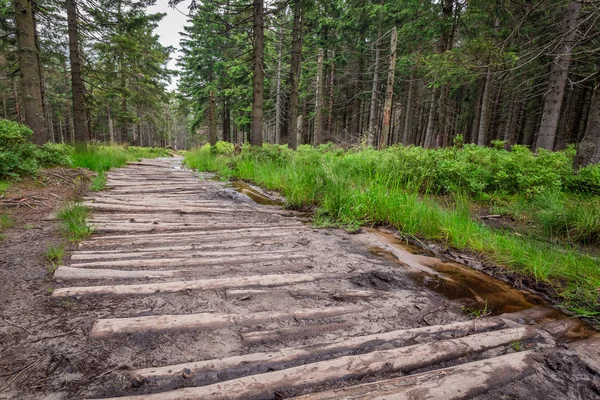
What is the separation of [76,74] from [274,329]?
12205 mm

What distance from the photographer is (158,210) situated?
4.29m

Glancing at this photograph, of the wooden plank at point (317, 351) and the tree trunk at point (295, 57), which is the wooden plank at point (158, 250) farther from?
the tree trunk at point (295, 57)

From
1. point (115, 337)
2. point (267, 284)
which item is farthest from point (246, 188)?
point (115, 337)

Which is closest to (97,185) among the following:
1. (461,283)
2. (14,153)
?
(14,153)

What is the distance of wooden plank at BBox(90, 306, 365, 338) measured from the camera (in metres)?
1.53

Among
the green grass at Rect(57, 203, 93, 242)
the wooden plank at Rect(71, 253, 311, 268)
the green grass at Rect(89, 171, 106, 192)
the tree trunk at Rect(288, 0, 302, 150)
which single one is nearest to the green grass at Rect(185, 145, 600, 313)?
the wooden plank at Rect(71, 253, 311, 268)

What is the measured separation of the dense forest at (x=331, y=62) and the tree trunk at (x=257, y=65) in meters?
0.04

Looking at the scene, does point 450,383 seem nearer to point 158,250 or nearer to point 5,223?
point 158,250

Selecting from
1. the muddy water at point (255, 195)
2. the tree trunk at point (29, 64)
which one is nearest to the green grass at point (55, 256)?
the muddy water at point (255, 195)

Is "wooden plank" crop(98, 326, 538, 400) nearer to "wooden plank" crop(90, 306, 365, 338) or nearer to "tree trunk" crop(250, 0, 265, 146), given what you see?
"wooden plank" crop(90, 306, 365, 338)

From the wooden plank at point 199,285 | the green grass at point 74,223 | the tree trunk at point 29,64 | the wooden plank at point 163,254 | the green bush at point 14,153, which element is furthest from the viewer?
the tree trunk at point 29,64

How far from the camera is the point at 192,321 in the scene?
5.34 ft

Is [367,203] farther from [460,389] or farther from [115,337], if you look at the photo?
[115,337]

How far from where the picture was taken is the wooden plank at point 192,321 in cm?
153
